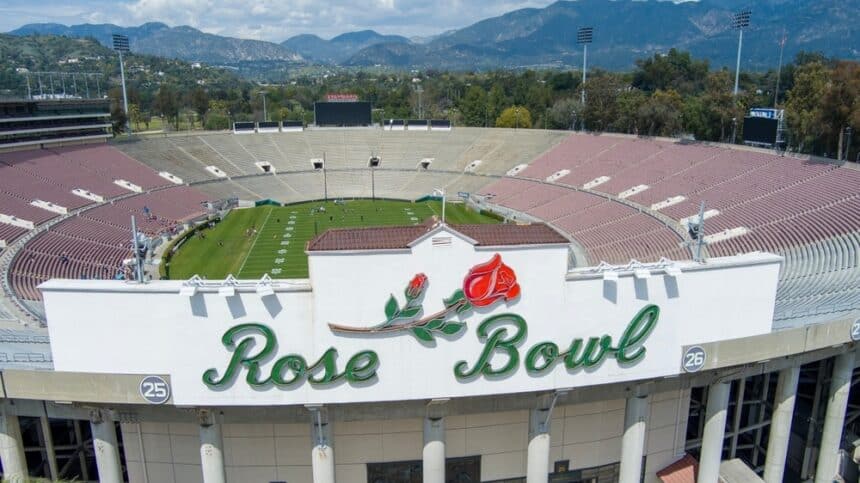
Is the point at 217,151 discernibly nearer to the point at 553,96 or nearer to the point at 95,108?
the point at 95,108

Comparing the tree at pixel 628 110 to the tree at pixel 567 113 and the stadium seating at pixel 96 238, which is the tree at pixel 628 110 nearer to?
the tree at pixel 567 113

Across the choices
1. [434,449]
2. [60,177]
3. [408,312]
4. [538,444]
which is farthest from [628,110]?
[408,312]

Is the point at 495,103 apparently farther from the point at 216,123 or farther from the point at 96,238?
the point at 96,238

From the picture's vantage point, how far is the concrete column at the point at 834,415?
18.5 metres

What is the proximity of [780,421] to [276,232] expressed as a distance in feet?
141

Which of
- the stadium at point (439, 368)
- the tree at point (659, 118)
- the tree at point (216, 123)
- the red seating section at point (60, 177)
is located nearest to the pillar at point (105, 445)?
the stadium at point (439, 368)

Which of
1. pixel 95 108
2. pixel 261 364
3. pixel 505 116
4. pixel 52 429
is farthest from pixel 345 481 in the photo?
pixel 505 116

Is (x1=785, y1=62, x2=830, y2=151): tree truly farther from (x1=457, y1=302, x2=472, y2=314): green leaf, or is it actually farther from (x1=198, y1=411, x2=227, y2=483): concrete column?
(x1=198, y1=411, x2=227, y2=483): concrete column

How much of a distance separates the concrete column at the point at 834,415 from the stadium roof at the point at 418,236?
1140cm

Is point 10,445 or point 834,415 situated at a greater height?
point 10,445

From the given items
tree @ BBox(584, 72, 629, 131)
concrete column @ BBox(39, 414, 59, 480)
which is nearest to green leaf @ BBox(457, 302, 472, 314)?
concrete column @ BBox(39, 414, 59, 480)

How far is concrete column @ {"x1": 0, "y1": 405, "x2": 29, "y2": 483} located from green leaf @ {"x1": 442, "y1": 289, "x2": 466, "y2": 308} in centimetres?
1134

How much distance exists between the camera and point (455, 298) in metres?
13.8

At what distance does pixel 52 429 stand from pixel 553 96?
→ 375 feet
